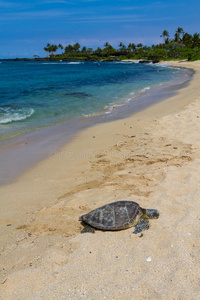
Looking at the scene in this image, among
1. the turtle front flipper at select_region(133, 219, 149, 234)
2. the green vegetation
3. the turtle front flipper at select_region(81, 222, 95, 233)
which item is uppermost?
the green vegetation

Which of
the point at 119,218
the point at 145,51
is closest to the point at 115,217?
the point at 119,218

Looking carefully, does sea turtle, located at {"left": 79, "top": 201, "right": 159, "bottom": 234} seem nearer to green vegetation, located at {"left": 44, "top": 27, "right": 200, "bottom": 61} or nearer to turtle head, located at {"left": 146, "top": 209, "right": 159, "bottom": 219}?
turtle head, located at {"left": 146, "top": 209, "right": 159, "bottom": 219}

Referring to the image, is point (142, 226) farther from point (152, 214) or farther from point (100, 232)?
point (100, 232)

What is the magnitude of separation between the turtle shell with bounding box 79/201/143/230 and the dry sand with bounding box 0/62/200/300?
0.49 feet

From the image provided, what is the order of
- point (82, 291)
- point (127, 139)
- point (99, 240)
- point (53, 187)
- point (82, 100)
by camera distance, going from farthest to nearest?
1. point (82, 100)
2. point (127, 139)
3. point (53, 187)
4. point (99, 240)
5. point (82, 291)

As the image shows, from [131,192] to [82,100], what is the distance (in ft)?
42.6

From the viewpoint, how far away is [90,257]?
10.2ft

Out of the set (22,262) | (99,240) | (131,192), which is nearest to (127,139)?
(131,192)

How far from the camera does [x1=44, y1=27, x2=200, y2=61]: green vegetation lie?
9097cm

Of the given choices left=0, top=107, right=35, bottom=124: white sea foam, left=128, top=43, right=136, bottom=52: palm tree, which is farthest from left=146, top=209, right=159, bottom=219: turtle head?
left=128, top=43, right=136, bottom=52: palm tree

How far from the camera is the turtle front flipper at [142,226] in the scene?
359 centimetres

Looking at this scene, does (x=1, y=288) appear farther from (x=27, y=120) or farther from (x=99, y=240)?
(x=27, y=120)

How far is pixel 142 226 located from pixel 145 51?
5738 inches

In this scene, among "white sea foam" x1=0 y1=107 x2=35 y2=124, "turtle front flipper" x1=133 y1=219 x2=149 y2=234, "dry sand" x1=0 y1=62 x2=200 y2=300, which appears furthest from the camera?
"white sea foam" x1=0 y1=107 x2=35 y2=124
